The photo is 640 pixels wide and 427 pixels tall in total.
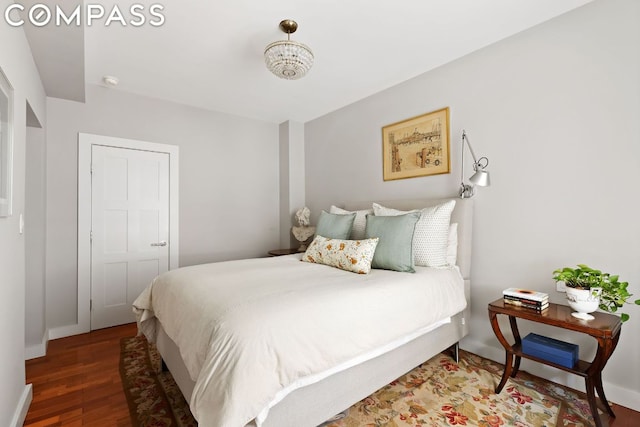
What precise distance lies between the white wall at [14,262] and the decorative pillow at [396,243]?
216 centimetres

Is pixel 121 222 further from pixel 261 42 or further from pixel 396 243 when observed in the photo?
pixel 396 243

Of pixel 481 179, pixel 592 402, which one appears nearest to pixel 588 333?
pixel 592 402

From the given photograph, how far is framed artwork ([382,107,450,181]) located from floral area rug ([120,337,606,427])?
5.53 ft

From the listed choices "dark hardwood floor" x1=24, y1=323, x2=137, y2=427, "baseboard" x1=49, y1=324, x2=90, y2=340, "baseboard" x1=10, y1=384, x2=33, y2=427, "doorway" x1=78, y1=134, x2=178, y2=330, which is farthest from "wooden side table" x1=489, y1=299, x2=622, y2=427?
"baseboard" x1=49, y1=324, x2=90, y2=340

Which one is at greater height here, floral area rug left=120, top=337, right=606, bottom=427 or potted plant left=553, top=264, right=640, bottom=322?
potted plant left=553, top=264, right=640, bottom=322

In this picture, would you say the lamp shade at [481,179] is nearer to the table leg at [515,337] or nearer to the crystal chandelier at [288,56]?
the table leg at [515,337]

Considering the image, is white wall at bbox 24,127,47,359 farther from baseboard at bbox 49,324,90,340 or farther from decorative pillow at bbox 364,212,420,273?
decorative pillow at bbox 364,212,420,273

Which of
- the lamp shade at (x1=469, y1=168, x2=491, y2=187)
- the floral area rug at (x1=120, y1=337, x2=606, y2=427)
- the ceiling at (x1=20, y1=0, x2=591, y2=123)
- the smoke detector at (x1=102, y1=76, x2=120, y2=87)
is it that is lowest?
the floral area rug at (x1=120, y1=337, x2=606, y2=427)

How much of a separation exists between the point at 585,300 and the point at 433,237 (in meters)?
0.94

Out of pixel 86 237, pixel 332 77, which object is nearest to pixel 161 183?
pixel 86 237

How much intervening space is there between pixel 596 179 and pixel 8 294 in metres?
3.45

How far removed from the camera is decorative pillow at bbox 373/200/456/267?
233 cm

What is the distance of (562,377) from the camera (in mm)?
2043

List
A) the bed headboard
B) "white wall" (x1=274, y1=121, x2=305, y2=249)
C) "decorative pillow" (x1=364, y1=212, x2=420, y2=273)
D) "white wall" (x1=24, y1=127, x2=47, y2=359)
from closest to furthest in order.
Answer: "decorative pillow" (x1=364, y1=212, x2=420, y2=273)
the bed headboard
"white wall" (x1=24, y1=127, x2=47, y2=359)
"white wall" (x1=274, y1=121, x2=305, y2=249)
